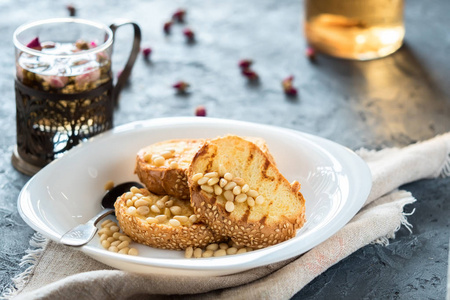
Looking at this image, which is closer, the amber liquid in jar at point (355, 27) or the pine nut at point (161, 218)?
the pine nut at point (161, 218)

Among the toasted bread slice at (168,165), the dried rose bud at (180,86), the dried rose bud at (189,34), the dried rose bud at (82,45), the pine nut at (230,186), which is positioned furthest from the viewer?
the dried rose bud at (189,34)

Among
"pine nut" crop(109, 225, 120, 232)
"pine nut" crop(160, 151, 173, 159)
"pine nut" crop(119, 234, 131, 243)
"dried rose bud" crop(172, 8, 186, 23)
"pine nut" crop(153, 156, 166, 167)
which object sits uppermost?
"pine nut" crop(153, 156, 166, 167)

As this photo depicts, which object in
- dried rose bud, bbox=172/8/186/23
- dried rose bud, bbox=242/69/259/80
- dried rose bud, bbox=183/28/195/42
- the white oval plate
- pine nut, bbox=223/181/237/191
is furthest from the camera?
dried rose bud, bbox=172/8/186/23

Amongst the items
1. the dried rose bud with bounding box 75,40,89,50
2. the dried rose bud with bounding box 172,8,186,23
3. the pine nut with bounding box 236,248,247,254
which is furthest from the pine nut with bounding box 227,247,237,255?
the dried rose bud with bounding box 172,8,186,23

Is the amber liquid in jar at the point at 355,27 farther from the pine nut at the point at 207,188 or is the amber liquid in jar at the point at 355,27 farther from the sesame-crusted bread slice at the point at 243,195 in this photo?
the pine nut at the point at 207,188

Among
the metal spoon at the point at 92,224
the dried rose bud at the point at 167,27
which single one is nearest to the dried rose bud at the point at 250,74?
the dried rose bud at the point at 167,27

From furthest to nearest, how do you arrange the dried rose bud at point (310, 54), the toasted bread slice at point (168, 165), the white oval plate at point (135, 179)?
the dried rose bud at point (310, 54) < the toasted bread slice at point (168, 165) < the white oval plate at point (135, 179)

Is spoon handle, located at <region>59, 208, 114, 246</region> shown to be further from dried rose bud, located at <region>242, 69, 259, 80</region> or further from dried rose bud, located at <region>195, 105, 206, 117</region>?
dried rose bud, located at <region>242, 69, 259, 80</region>
